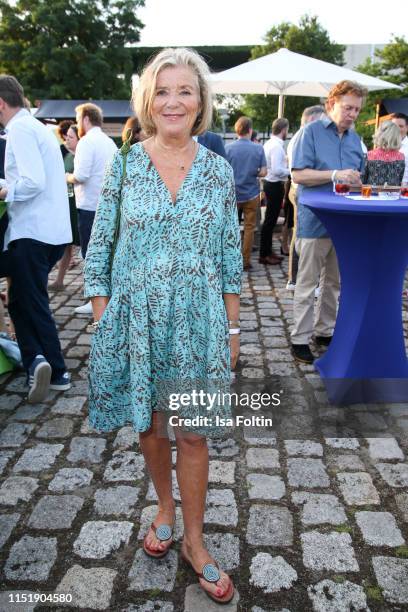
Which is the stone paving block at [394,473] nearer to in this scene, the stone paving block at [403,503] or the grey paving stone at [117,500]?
the stone paving block at [403,503]

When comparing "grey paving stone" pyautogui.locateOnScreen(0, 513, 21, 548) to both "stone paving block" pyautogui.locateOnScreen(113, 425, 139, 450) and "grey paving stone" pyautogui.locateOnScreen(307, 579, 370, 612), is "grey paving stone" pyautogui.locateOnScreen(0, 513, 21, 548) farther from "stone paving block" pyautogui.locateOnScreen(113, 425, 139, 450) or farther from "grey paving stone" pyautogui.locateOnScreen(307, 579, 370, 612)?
"grey paving stone" pyautogui.locateOnScreen(307, 579, 370, 612)

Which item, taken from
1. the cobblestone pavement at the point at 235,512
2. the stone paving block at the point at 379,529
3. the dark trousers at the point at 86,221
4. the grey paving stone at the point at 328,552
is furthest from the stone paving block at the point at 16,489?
the dark trousers at the point at 86,221

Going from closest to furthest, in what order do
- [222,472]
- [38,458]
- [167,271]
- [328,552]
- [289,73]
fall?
1. [167,271]
2. [328,552]
3. [222,472]
4. [38,458]
5. [289,73]

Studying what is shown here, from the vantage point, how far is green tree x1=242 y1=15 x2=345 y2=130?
35.9 metres

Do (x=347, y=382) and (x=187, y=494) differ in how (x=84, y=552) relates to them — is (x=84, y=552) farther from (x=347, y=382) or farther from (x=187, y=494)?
(x=347, y=382)

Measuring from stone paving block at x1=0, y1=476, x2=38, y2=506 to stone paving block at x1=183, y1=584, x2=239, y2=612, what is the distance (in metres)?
0.99

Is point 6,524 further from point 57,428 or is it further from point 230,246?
point 230,246

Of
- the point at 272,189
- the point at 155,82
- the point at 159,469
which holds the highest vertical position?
the point at 155,82

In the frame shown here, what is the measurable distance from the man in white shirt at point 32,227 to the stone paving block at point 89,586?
1.59m

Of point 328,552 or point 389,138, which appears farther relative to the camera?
point 389,138

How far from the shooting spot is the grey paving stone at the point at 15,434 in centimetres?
309

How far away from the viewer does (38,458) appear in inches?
115

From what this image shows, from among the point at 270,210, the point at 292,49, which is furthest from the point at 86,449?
the point at 292,49

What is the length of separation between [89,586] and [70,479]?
748 millimetres
